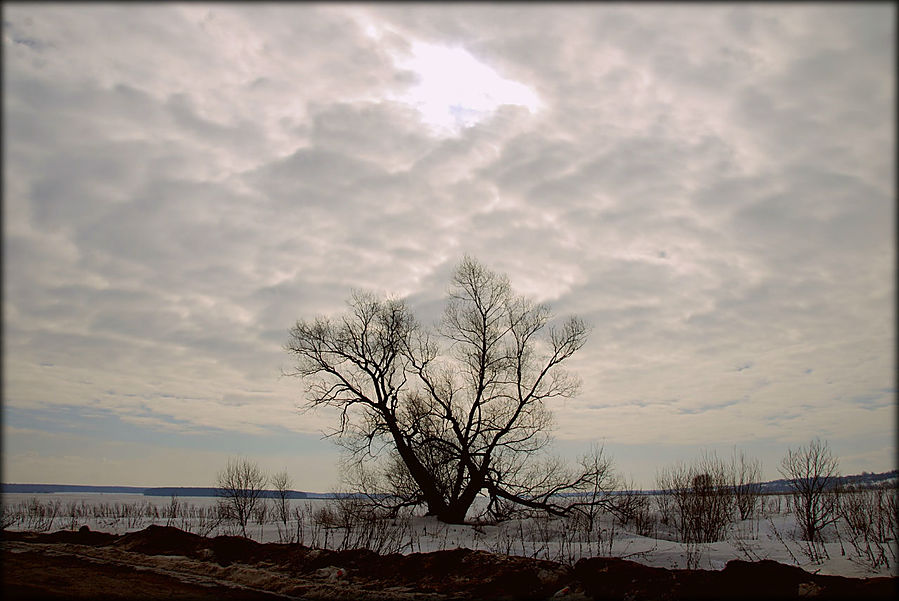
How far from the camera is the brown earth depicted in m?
9.20

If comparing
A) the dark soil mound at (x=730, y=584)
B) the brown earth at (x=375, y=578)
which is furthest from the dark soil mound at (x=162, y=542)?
the dark soil mound at (x=730, y=584)

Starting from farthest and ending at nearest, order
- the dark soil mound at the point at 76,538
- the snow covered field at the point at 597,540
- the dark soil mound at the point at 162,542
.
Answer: the dark soil mound at the point at 76,538, the dark soil mound at the point at 162,542, the snow covered field at the point at 597,540

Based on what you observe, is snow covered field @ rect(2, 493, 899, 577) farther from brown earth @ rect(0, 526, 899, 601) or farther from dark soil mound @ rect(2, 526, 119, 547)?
dark soil mound @ rect(2, 526, 119, 547)

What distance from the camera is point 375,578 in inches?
458

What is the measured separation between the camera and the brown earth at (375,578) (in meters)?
9.20

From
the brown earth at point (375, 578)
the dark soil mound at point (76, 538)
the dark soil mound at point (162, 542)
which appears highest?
the brown earth at point (375, 578)

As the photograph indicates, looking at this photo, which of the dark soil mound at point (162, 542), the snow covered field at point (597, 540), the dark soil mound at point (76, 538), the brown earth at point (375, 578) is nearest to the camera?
the brown earth at point (375, 578)

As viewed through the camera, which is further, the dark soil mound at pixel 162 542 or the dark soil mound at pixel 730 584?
the dark soil mound at pixel 162 542

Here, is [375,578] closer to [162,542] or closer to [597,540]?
[162,542]

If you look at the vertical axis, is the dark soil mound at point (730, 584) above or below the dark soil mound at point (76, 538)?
above

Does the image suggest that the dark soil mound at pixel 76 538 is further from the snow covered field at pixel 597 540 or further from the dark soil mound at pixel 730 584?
the dark soil mound at pixel 730 584

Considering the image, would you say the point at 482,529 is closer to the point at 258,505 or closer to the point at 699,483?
the point at 699,483

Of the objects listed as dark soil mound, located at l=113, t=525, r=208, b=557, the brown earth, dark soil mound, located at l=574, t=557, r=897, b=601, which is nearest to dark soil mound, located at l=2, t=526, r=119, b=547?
dark soil mound, located at l=113, t=525, r=208, b=557

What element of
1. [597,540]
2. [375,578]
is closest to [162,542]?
[375,578]
